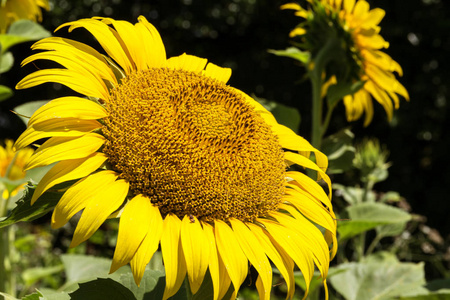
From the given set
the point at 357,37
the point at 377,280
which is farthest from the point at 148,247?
the point at 377,280

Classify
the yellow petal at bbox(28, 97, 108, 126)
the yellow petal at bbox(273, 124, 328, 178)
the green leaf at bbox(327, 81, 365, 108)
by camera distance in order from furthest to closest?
the green leaf at bbox(327, 81, 365, 108) → the yellow petal at bbox(273, 124, 328, 178) → the yellow petal at bbox(28, 97, 108, 126)

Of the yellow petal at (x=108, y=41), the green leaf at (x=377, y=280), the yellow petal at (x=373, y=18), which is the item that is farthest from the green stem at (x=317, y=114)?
the yellow petal at (x=108, y=41)

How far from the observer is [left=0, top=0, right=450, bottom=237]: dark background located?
5371mm

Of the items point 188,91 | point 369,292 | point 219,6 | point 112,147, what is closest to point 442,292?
point 369,292

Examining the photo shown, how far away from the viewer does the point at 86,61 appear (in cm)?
104

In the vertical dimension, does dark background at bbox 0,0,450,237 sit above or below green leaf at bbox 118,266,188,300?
below

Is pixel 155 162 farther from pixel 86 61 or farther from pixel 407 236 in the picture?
pixel 407 236

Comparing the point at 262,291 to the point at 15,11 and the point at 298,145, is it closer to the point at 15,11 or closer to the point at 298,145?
the point at 298,145

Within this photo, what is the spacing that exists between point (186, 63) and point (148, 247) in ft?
1.93

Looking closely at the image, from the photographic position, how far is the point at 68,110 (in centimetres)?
93

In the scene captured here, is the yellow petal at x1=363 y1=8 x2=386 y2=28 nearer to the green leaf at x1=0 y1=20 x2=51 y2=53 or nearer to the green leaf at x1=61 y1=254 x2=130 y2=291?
the green leaf at x1=0 y1=20 x2=51 y2=53

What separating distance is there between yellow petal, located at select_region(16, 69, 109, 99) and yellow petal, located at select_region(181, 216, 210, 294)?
322 millimetres

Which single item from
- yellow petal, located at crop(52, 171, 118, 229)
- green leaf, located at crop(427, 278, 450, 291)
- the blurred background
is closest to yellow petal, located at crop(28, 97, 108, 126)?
yellow petal, located at crop(52, 171, 118, 229)

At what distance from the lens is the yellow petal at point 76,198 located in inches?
33.2
